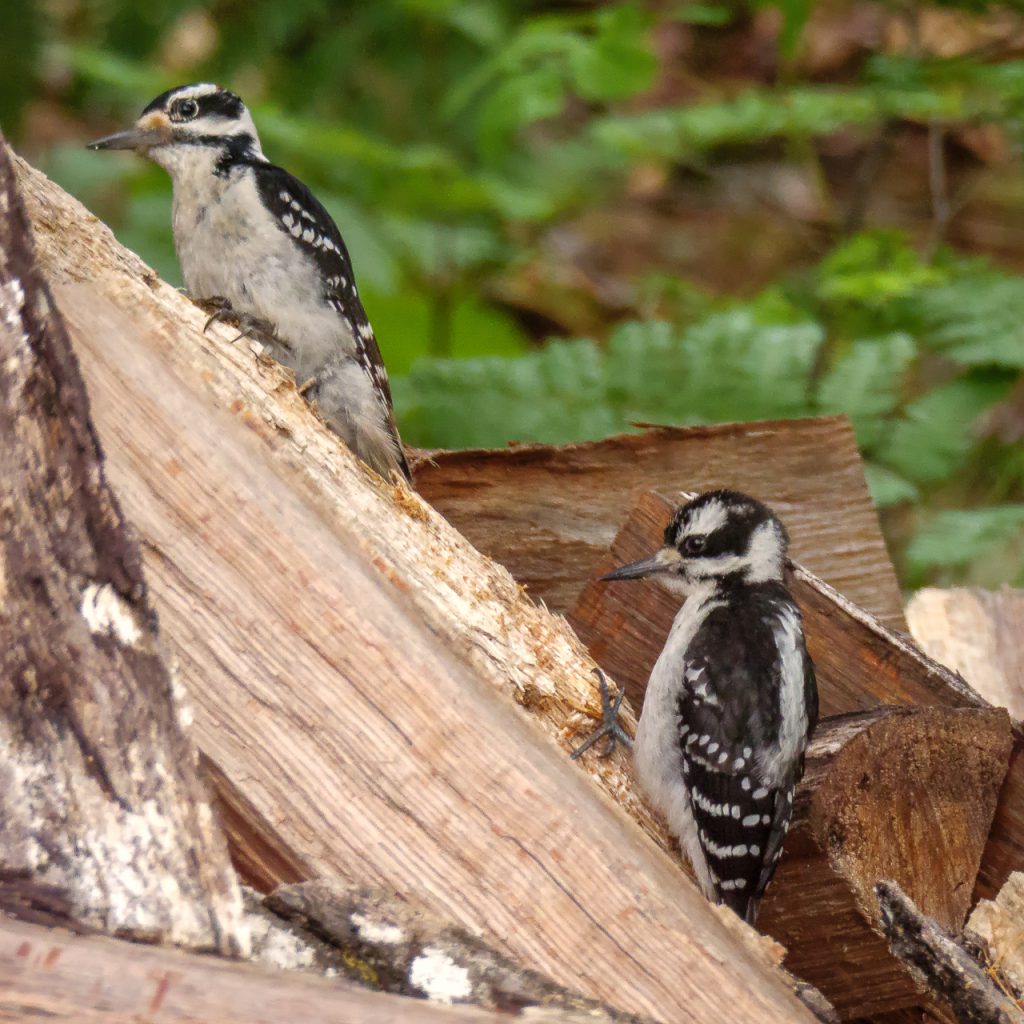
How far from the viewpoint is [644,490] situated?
400 centimetres

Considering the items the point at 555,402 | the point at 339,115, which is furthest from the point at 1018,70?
the point at 339,115

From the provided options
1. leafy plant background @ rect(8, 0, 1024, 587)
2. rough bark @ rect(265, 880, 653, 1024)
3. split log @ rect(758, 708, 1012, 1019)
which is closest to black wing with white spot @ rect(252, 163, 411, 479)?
leafy plant background @ rect(8, 0, 1024, 587)

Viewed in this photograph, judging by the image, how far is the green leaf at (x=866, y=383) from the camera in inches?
191

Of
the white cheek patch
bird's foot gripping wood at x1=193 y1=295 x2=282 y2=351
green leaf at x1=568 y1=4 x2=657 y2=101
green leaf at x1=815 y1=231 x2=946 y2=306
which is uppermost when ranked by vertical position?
green leaf at x1=568 y1=4 x2=657 y2=101

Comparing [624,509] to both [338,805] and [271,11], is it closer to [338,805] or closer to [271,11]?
[338,805]

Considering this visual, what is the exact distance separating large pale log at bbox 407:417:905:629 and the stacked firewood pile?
1.60 feet

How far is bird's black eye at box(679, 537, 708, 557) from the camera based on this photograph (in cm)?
376

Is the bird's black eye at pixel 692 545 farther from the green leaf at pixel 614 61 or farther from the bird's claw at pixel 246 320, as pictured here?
the green leaf at pixel 614 61

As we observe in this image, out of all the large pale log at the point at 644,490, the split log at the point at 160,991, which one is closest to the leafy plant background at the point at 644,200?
the large pale log at the point at 644,490

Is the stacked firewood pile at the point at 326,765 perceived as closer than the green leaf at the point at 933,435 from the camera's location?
Yes

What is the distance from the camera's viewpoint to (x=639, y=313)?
871 cm

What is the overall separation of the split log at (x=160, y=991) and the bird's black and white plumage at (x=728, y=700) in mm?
1045

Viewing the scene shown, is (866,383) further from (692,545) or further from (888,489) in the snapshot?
(692,545)

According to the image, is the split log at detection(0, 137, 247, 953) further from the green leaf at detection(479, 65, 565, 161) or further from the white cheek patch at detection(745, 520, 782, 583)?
the green leaf at detection(479, 65, 565, 161)
